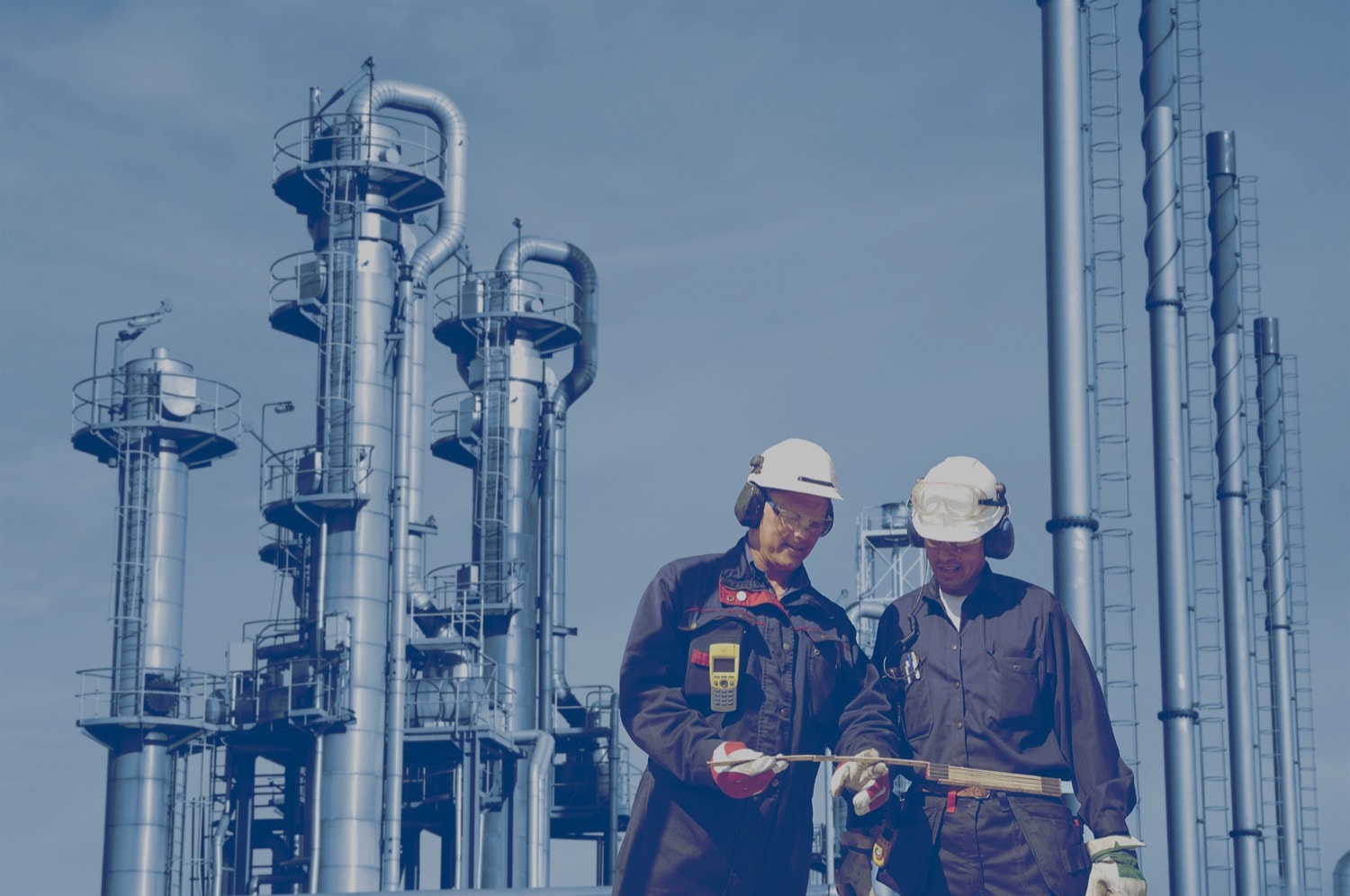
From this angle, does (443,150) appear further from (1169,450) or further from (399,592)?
(1169,450)

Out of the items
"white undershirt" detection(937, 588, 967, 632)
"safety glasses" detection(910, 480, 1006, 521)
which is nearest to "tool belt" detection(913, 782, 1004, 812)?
"white undershirt" detection(937, 588, 967, 632)

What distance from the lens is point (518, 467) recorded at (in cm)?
4225

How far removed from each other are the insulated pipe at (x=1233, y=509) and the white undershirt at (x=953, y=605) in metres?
22.0

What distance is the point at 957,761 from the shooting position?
25.0 ft

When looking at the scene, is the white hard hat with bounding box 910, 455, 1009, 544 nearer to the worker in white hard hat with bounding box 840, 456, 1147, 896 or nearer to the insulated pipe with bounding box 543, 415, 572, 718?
the worker in white hard hat with bounding box 840, 456, 1147, 896

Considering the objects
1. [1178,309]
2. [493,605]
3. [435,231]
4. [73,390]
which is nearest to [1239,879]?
[1178,309]

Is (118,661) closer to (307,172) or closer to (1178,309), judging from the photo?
(307,172)

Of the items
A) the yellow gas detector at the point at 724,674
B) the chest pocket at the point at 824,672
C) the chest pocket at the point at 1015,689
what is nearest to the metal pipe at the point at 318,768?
the chest pocket at the point at 824,672

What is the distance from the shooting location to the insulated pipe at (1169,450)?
18.8m

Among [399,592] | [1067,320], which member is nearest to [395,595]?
[399,592]

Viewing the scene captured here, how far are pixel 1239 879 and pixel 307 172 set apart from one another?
20706mm

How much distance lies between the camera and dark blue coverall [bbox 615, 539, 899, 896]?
24.5 feet

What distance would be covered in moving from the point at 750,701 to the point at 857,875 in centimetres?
81

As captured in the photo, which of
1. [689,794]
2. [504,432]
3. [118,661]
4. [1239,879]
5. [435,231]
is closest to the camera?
[689,794]
